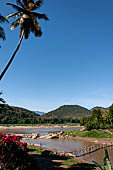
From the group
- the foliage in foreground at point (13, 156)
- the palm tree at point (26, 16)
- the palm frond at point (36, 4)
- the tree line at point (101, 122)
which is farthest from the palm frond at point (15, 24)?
the tree line at point (101, 122)

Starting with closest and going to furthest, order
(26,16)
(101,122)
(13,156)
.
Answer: (13,156), (26,16), (101,122)

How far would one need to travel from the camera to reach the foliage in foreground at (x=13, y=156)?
7250 millimetres

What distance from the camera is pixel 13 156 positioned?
7.43m

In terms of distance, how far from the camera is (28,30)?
16484 mm

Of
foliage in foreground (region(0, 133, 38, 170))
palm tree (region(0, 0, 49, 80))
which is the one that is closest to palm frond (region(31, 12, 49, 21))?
palm tree (region(0, 0, 49, 80))

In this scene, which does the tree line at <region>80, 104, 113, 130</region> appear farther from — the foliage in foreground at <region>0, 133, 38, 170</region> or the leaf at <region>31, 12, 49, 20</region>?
the foliage in foreground at <region>0, 133, 38, 170</region>

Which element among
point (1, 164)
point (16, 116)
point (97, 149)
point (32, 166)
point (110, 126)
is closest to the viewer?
point (1, 164)

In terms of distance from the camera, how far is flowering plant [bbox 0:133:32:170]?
725cm

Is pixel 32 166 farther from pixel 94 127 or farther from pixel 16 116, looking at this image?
pixel 16 116

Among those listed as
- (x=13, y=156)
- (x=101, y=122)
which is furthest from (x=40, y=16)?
(x=101, y=122)

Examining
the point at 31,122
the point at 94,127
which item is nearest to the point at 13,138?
the point at 94,127

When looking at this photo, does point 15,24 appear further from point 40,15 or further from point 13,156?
point 13,156

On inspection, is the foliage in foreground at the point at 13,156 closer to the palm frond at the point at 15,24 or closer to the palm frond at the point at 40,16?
the palm frond at the point at 15,24

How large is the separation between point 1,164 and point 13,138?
1333mm
